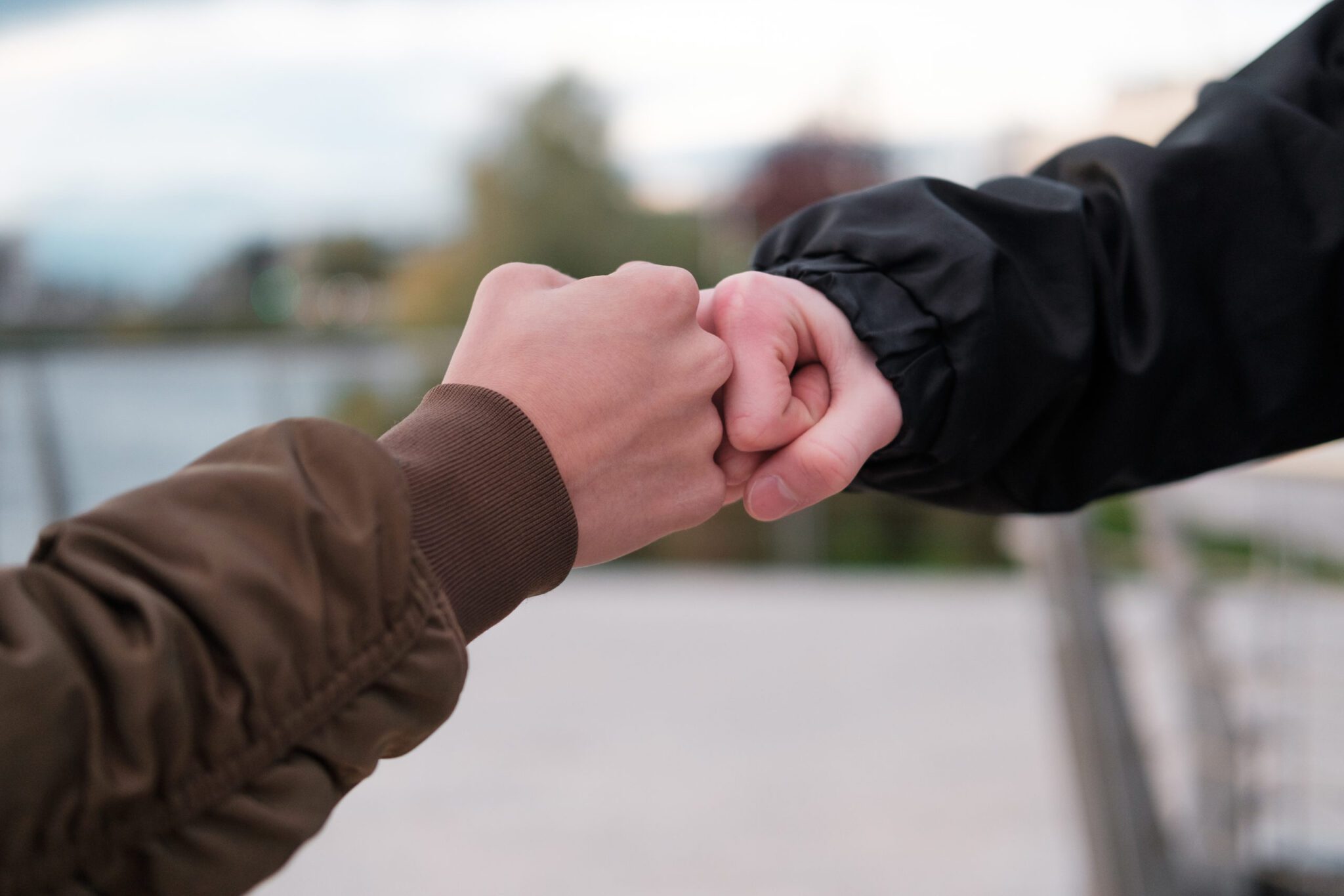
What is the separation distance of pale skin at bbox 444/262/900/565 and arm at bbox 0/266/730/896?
4cm

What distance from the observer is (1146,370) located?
2.41 feet

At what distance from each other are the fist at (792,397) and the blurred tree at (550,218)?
468 centimetres

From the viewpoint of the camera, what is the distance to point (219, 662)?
0.42 meters

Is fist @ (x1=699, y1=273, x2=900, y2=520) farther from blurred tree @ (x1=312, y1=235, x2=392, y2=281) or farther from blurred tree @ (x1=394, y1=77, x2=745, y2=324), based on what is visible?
blurred tree @ (x1=394, y1=77, x2=745, y2=324)

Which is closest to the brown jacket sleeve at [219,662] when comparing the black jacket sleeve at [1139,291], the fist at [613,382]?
the fist at [613,382]

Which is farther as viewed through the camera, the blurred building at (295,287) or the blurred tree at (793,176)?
the blurred tree at (793,176)

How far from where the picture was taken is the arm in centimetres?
38

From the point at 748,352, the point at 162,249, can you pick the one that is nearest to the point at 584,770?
the point at 748,352

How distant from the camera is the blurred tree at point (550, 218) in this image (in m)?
5.64

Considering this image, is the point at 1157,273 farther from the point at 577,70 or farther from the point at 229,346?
the point at 577,70

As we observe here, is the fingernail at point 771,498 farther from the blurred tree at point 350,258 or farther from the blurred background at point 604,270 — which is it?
the blurred tree at point 350,258

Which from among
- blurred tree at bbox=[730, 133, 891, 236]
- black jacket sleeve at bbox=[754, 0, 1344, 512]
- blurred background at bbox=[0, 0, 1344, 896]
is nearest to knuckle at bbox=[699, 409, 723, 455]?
black jacket sleeve at bbox=[754, 0, 1344, 512]

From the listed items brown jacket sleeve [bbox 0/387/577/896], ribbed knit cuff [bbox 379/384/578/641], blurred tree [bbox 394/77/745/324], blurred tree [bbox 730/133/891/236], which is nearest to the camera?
brown jacket sleeve [bbox 0/387/577/896]

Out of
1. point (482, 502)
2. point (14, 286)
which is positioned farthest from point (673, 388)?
point (14, 286)
